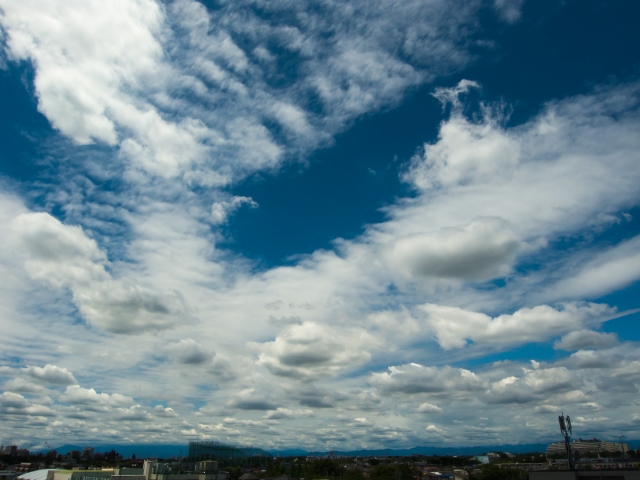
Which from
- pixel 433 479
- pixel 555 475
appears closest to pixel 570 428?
pixel 555 475

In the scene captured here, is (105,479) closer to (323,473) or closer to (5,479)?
(5,479)

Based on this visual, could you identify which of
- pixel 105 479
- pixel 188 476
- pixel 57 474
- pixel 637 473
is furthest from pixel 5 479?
pixel 637 473

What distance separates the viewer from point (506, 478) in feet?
408

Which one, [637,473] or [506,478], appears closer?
[637,473]

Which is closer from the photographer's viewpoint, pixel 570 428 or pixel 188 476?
pixel 570 428

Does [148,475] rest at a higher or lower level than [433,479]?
higher

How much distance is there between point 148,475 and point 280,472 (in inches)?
3223

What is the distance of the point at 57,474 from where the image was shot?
3597 inches

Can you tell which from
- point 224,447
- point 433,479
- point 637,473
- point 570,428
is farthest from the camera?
point 224,447

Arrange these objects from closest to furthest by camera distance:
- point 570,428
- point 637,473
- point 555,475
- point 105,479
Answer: point 637,473, point 555,475, point 570,428, point 105,479

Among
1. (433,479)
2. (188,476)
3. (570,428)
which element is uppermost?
(570,428)

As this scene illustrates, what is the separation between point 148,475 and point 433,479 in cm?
10293

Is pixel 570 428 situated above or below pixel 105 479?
above

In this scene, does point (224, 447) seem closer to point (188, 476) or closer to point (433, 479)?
point (433, 479)
